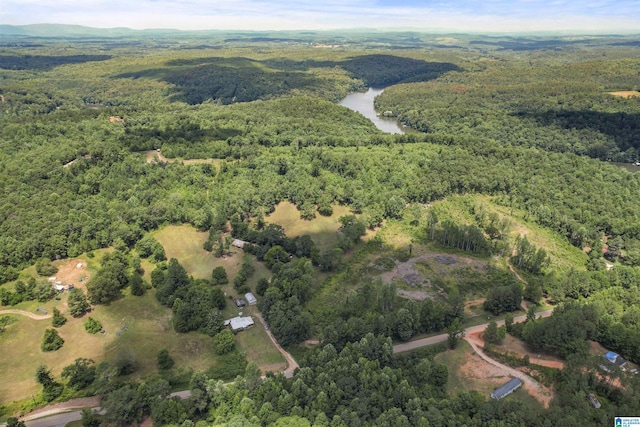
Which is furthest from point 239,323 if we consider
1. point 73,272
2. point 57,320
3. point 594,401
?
point 594,401

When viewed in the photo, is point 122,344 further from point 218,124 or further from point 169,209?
point 218,124

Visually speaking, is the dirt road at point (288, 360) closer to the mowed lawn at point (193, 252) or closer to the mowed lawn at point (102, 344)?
the mowed lawn at point (102, 344)

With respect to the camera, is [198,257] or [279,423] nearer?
[279,423]

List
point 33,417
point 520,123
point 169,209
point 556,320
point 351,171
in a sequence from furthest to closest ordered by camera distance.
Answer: point 520,123, point 351,171, point 169,209, point 556,320, point 33,417

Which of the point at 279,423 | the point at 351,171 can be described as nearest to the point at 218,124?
the point at 351,171

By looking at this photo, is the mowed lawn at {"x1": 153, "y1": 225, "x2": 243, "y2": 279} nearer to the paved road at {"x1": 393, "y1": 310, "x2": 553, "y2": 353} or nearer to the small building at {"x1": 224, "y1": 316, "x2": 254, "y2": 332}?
the small building at {"x1": 224, "y1": 316, "x2": 254, "y2": 332}

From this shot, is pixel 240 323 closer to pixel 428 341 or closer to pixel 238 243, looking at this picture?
pixel 238 243
